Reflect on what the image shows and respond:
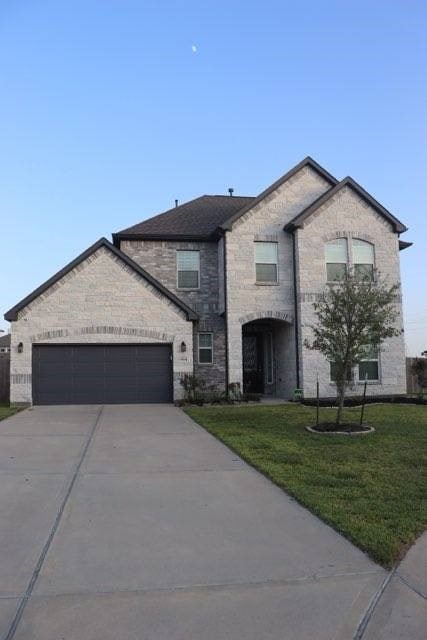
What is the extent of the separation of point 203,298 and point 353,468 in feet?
47.2

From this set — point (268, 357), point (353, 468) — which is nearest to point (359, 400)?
point (268, 357)

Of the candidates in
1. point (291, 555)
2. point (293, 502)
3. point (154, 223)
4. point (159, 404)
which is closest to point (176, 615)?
point (291, 555)

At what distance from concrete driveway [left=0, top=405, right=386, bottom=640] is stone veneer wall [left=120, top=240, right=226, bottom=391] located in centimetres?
1295

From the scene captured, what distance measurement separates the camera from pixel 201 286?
22359mm

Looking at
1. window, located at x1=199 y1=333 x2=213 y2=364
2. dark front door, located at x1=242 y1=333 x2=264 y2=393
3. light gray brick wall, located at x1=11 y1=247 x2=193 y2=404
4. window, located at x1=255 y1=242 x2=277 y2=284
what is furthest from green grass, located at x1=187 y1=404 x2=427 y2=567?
dark front door, located at x1=242 y1=333 x2=264 y2=393

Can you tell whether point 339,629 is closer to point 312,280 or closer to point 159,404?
point 159,404

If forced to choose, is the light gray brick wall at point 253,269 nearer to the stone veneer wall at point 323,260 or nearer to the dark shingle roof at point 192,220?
the stone veneer wall at point 323,260

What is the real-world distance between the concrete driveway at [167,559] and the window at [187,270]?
545 inches

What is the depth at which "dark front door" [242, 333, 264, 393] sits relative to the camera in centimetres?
2544

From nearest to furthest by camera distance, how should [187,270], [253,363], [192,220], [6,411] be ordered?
1. [6,411]
2. [187,270]
3. [192,220]
4. [253,363]

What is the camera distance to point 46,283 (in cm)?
1964

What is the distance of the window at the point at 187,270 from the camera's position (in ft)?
73.6

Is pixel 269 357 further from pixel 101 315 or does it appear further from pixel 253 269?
pixel 101 315

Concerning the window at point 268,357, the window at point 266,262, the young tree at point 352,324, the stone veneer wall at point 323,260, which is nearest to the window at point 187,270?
the window at point 266,262
